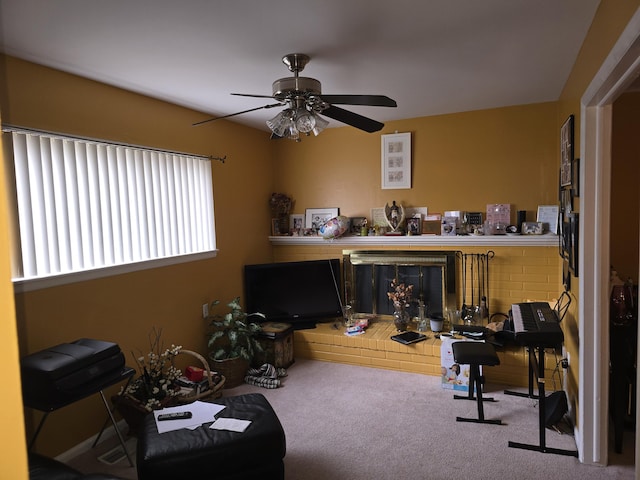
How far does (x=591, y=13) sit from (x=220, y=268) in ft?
11.3

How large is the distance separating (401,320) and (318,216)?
153 centimetres

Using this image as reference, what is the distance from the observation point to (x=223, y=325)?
154 inches

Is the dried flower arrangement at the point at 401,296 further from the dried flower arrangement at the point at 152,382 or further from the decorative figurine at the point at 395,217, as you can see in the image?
the dried flower arrangement at the point at 152,382

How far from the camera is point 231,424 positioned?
2396 millimetres

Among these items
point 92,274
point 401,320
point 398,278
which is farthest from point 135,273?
point 398,278

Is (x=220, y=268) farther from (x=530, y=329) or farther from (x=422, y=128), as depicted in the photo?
(x=530, y=329)

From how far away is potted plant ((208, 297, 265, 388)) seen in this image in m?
3.80

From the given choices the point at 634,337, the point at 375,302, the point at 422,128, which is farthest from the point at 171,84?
the point at 634,337

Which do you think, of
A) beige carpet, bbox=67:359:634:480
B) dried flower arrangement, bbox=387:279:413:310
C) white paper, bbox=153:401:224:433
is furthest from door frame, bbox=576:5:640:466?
white paper, bbox=153:401:224:433

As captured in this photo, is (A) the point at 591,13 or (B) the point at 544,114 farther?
(B) the point at 544,114

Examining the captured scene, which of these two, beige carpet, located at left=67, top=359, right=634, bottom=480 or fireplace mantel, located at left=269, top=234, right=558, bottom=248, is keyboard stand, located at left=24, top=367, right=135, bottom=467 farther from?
fireplace mantel, located at left=269, top=234, right=558, bottom=248

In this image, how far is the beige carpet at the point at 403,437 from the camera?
2.53m

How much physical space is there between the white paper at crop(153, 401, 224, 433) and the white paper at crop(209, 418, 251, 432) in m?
0.07

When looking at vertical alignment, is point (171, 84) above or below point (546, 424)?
above
